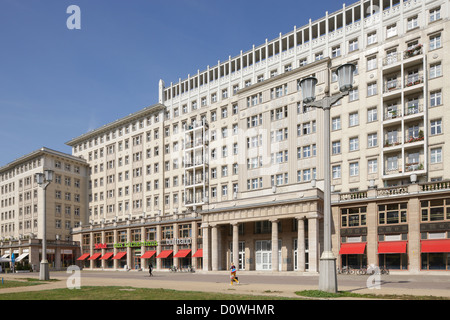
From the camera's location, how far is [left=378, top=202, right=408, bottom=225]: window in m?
44.4

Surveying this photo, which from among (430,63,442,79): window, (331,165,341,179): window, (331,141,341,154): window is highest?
(430,63,442,79): window

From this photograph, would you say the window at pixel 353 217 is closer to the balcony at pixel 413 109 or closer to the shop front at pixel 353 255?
the shop front at pixel 353 255

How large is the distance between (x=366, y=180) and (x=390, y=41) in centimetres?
1701

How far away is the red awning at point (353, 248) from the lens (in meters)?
46.3

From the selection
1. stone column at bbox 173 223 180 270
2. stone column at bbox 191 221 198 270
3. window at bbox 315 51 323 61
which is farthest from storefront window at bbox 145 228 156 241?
window at bbox 315 51 323 61

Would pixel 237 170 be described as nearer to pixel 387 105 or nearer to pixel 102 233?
pixel 387 105

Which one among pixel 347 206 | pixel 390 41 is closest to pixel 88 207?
pixel 347 206

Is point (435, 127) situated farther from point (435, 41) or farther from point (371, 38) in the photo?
point (371, 38)

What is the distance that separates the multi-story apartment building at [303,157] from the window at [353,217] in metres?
0.16

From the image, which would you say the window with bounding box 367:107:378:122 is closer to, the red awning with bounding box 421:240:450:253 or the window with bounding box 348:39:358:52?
the window with bounding box 348:39:358:52

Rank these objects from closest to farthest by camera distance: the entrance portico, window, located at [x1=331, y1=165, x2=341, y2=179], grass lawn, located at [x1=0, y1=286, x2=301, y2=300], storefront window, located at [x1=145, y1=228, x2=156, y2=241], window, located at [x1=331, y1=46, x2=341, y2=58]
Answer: grass lawn, located at [x1=0, y1=286, x2=301, y2=300]
the entrance portico
window, located at [x1=331, y1=165, x2=341, y2=179]
window, located at [x1=331, y1=46, x2=341, y2=58]
storefront window, located at [x1=145, y1=228, x2=156, y2=241]

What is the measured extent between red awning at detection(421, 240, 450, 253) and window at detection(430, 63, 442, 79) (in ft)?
60.2

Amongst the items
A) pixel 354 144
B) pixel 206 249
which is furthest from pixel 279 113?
pixel 206 249

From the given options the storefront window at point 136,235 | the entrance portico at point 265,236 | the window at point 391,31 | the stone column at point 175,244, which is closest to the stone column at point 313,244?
the entrance portico at point 265,236
